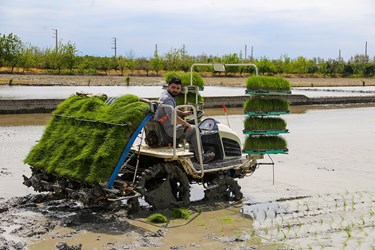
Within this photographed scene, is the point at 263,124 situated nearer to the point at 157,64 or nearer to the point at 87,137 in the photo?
the point at 87,137

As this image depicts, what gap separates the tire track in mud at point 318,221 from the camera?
27.8 ft

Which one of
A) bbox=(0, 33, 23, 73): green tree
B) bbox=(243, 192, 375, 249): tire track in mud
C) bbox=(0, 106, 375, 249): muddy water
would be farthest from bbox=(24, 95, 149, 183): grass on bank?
bbox=(0, 33, 23, 73): green tree

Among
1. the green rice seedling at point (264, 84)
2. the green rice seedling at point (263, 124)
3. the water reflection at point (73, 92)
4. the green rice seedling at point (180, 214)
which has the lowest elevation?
the green rice seedling at point (180, 214)

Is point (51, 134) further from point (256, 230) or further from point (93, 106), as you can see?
point (256, 230)

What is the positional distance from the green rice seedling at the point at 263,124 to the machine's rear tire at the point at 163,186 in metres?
2.33

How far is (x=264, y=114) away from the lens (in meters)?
11.8

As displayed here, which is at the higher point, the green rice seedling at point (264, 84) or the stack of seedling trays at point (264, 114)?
the green rice seedling at point (264, 84)

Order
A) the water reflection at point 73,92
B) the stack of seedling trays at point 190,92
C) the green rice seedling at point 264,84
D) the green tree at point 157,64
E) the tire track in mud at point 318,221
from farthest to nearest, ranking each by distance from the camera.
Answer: the green tree at point 157,64
the water reflection at point 73,92
the stack of seedling trays at point 190,92
the green rice seedling at point 264,84
the tire track in mud at point 318,221

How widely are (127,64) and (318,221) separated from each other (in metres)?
84.5

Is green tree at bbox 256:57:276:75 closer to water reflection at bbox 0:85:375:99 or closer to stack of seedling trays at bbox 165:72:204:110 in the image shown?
water reflection at bbox 0:85:375:99

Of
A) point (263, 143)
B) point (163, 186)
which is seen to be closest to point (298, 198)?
point (263, 143)

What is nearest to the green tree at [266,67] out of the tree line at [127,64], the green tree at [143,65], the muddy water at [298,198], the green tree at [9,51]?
the tree line at [127,64]

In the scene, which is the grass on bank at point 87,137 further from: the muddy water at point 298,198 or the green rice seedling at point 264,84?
the green rice seedling at point 264,84

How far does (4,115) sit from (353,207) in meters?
Result: 19.5
